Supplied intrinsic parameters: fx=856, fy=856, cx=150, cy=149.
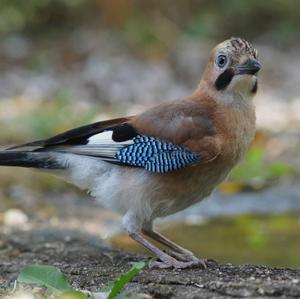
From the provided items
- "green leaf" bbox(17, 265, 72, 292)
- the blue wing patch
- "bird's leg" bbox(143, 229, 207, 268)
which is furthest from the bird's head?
"green leaf" bbox(17, 265, 72, 292)

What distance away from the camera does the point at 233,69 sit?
218 inches

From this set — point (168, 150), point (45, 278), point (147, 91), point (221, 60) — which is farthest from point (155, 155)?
point (147, 91)

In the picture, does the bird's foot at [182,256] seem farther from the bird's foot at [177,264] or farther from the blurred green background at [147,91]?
the blurred green background at [147,91]

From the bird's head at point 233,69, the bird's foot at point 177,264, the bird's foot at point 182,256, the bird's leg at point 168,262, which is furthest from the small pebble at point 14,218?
the bird's head at point 233,69

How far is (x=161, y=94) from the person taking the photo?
564 inches

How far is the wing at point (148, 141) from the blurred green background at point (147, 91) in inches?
62.9

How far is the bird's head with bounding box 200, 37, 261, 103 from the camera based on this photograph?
216 inches

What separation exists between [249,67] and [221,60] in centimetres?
26

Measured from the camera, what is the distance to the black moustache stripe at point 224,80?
5.59 m

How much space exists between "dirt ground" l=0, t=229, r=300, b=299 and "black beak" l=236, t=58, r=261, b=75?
4.05ft

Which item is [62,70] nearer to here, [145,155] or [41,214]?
[41,214]

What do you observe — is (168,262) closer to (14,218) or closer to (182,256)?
(182,256)

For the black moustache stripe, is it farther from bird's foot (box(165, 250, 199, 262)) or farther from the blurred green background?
the blurred green background

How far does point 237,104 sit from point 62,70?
1006 cm
